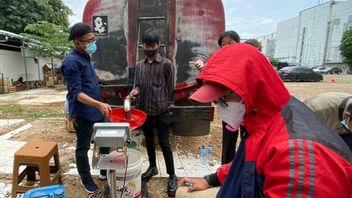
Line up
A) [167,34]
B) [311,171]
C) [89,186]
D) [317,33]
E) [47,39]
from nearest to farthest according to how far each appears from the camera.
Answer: [311,171], [89,186], [167,34], [47,39], [317,33]

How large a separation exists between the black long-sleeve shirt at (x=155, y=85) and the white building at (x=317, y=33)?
49563mm

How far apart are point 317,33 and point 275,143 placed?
191 feet

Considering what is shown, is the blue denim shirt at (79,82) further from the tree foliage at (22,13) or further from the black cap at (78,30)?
the tree foliage at (22,13)

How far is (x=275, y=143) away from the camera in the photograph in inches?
37.0

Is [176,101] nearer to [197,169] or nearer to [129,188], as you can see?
[197,169]

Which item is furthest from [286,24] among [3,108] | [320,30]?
[3,108]

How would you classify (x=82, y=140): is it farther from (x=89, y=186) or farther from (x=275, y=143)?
(x=275, y=143)

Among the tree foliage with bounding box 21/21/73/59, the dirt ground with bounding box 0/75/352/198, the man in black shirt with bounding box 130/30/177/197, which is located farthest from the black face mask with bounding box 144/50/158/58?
the tree foliage with bounding box 21/21/73/59

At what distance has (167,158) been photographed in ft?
10.6

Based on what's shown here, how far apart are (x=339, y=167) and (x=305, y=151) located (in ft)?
0.36

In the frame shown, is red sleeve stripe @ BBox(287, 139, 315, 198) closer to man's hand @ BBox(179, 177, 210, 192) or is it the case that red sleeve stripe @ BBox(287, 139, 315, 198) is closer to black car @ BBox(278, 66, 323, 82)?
man's hand @ BBox(179, 177, 210, 192)

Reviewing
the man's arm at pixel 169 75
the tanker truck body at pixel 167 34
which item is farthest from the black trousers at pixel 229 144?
the man's arm at pixel 169 75

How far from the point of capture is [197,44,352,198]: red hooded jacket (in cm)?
82


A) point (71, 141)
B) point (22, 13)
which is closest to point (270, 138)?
point (71, 141)
